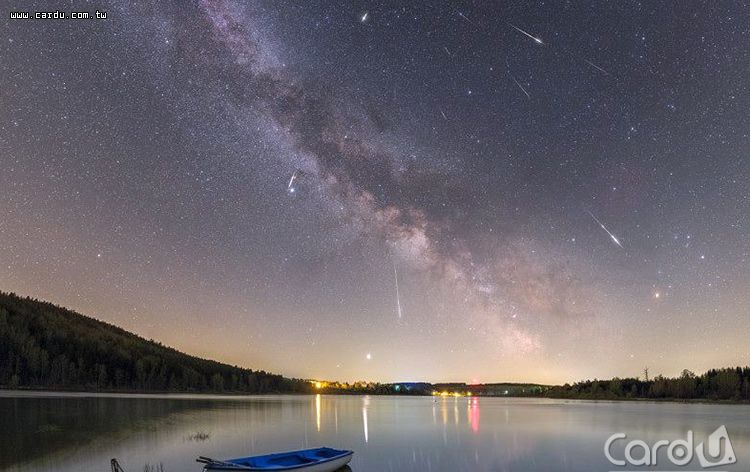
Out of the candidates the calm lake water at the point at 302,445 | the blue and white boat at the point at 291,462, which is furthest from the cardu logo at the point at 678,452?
the blue and white boat at the point at 291,462

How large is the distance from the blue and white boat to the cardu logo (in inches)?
751

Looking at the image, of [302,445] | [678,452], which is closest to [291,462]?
[302,445]

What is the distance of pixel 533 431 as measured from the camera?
2712 inches

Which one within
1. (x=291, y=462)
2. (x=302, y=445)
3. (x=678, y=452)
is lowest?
(x=678, y=452)

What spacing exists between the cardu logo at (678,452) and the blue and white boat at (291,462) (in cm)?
1907

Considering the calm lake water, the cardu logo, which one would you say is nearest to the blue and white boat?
the calm lake water

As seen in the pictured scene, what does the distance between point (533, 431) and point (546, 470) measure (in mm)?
33132

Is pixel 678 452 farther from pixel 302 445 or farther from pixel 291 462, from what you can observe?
pixel 291 462

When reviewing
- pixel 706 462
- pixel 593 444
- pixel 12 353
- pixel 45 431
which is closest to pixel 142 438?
pixel 45 431

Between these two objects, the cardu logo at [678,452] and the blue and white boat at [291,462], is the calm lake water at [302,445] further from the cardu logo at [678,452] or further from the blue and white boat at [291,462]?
the blue and white boat at [291,462]

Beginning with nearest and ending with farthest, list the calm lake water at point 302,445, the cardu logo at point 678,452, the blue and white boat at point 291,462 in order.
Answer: the blue and white boat at point 291,462, the calm lake water at point 302,445, the cardu logo at point 678,452

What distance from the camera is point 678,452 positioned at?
47562 millimetres

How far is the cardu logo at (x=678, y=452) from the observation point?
39750 millimetres

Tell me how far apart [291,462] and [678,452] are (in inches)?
1319
